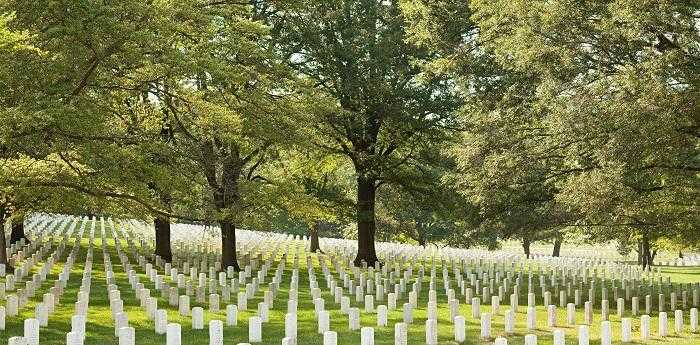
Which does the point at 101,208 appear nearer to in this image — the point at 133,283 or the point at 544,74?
the point at 133,283

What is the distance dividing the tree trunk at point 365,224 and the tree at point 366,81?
0.11 feet

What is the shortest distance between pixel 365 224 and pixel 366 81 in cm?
468

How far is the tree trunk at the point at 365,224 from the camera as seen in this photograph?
24359mm

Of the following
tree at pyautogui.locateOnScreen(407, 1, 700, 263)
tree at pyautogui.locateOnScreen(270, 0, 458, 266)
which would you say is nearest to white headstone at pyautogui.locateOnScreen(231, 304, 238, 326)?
tree at pyautogui.locateOnScreen(407, 1, 700, 263)

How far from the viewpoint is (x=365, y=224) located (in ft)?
82.6

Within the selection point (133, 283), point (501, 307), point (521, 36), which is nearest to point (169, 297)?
point (133, 283)

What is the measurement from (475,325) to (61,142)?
7.19 metres

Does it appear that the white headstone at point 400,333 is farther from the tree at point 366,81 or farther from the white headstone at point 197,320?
the tree at point 366,81

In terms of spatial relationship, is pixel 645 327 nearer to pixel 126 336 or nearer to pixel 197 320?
pixel 197 320

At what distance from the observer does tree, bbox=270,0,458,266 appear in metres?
23.2

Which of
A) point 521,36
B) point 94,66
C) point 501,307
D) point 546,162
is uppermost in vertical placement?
point 521,36

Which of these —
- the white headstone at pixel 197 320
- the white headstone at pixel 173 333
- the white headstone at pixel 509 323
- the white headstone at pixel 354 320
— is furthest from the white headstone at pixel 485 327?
the white headstone at pixel 173 333

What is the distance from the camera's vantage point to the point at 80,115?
11.7 m

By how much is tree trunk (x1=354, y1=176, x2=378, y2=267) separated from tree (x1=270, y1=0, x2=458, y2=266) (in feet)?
0.11
